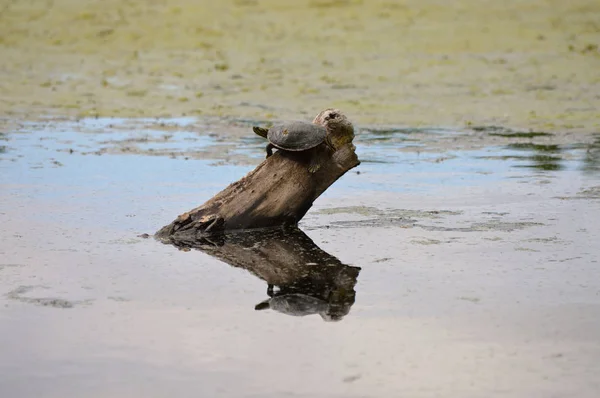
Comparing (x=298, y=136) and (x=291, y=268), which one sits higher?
(x=298, y=136)

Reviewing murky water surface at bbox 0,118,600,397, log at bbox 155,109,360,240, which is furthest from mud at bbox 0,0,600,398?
log at bbox 155,109,360,240

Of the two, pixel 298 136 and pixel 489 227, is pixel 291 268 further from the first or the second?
pixel 489 227

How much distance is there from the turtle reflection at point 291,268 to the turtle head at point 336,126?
66 cm

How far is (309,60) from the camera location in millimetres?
17703

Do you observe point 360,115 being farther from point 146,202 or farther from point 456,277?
point 456,277

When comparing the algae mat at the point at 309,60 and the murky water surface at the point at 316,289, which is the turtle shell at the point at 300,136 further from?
the algae mat at the point at 309,60

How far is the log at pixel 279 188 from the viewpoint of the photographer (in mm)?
7137

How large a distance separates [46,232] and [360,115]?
7.18 metres

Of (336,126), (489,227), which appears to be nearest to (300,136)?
(336,126)

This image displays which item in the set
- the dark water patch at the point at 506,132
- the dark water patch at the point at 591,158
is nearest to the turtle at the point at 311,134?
the dark water patch at the point at 591,158

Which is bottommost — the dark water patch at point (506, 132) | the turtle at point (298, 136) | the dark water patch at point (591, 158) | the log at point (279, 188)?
the dark water patch at point (591, 158)

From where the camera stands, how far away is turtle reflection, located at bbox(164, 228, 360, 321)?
5.40 m

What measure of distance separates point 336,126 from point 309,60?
1061 cm

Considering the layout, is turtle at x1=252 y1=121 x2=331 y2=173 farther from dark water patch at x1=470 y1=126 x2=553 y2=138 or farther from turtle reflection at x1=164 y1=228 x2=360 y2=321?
dark water patch at x1=470 y1=126 x2=553 y2=138
